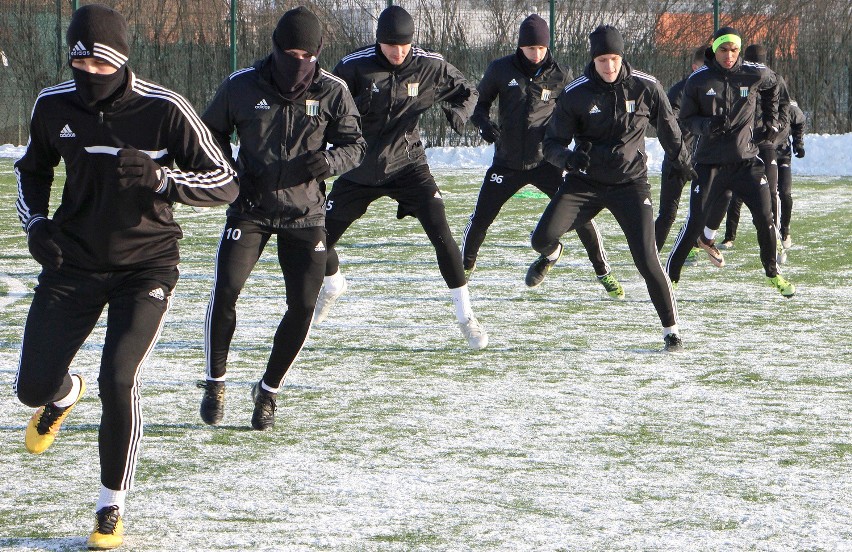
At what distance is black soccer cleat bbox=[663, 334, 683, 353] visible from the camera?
8523 mm

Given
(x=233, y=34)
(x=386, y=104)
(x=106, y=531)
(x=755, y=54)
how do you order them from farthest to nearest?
1. (x=233, y=34)
2. (x=755, y=54)
3. (x=386, y=104)
4. (x=106, y=531)

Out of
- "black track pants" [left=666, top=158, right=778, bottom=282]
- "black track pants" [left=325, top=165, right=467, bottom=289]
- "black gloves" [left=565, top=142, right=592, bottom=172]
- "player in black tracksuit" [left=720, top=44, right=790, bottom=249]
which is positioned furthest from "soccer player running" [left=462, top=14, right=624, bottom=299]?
"player in black tracksuit" [left=720, top=44, right=790, bottom=249]

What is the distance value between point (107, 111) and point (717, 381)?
4.13 metres

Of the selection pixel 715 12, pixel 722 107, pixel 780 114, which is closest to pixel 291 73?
pixel 722 107

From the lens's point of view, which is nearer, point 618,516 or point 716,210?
point 618,516

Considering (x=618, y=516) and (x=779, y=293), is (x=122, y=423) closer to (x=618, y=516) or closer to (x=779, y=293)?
(x=618, y=516)

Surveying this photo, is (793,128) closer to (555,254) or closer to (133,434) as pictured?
(555,254)

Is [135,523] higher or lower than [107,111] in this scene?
lower

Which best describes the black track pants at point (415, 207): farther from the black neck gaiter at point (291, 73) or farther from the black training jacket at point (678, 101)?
the black training jacket at point (678, 101)

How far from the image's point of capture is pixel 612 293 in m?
10.6

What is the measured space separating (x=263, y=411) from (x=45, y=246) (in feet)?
6.23

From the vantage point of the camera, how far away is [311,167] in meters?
6.18

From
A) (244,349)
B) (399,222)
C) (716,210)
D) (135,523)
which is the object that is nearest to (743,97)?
(716,210)

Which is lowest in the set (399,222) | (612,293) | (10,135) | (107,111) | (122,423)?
(10,135)
